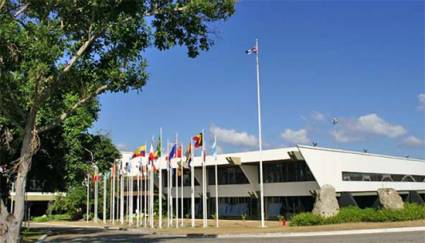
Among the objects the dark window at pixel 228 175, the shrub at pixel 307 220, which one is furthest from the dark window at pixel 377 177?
the shrub at pixel 307 220

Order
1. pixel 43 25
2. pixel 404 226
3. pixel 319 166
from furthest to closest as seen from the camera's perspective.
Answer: pixel 319 166, pixel 404 226, pixel 43 25

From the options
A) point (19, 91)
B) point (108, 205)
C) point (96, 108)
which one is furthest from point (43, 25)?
point (108, 205)

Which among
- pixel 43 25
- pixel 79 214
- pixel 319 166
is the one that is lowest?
pixel 79 214

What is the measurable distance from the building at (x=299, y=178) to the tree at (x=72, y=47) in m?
26.1

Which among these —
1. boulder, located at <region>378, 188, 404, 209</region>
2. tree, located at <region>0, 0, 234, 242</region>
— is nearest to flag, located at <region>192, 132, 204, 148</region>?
boulder, located at <region>378, 188, 404, 209</region>

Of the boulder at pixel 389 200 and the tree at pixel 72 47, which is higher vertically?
the tree at pixel 72 47

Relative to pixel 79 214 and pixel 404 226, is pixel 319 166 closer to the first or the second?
pixel 404 226

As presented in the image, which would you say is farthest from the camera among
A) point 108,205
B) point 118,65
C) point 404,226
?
point 108,205

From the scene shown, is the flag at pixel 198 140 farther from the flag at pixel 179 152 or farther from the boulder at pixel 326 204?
the boulder at pixel 326 204

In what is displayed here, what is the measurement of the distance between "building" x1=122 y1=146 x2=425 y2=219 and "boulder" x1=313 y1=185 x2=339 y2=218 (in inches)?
173

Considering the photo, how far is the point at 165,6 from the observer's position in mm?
18109

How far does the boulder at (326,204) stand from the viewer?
127 ft

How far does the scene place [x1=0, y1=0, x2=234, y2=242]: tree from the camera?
1531cm

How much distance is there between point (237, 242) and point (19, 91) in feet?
40.1
